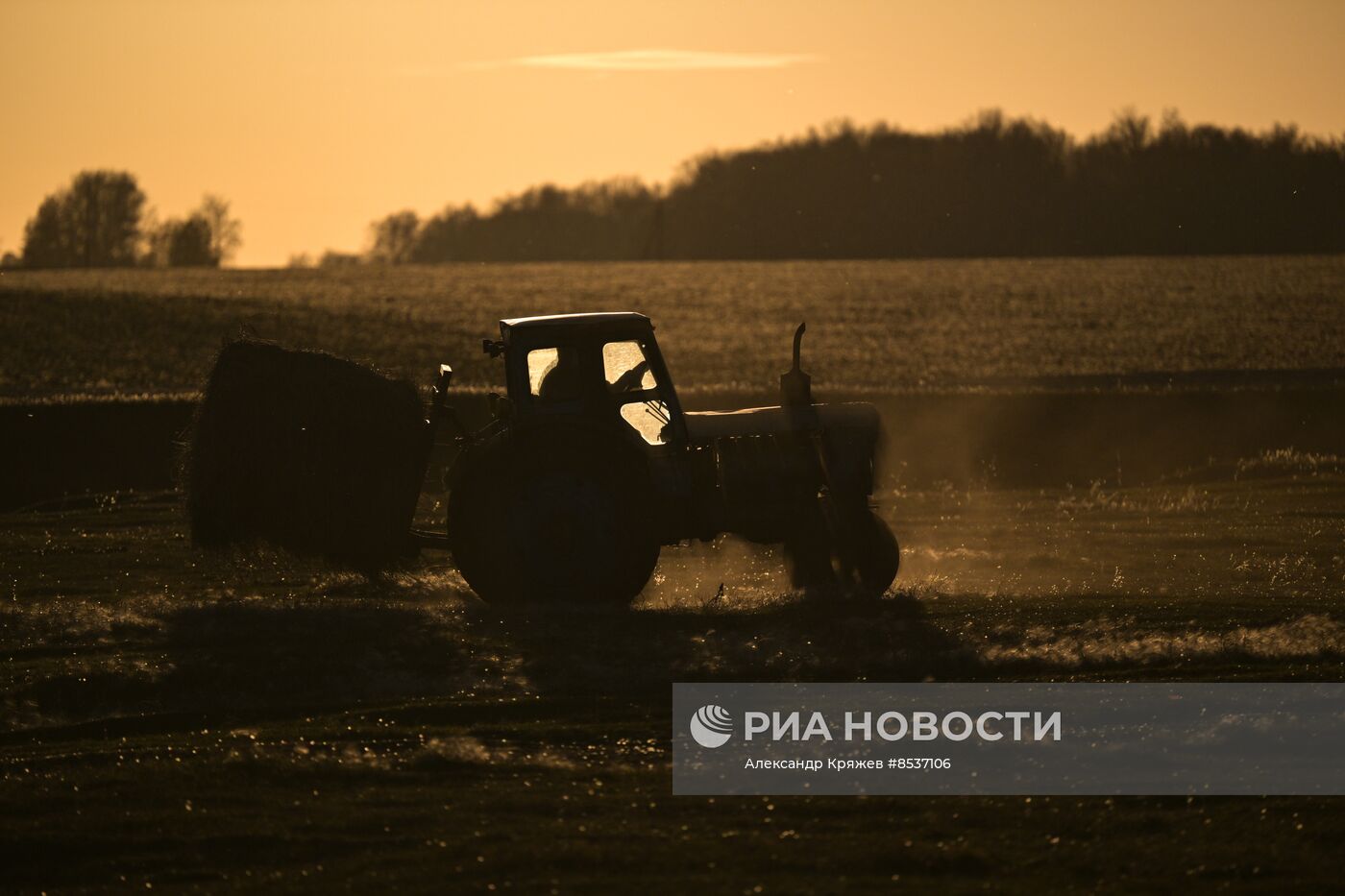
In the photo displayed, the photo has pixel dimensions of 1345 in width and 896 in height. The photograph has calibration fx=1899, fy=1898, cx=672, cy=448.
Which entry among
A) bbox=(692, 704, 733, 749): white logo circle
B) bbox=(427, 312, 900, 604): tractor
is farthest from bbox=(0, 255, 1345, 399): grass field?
bbox=(692, 704, 733, 749): white logo circle

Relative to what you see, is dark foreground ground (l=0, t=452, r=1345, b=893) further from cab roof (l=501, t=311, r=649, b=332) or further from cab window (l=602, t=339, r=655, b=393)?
cab roof (l=501, t=311, r=649, b=332)

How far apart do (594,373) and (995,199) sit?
7481 centimetres

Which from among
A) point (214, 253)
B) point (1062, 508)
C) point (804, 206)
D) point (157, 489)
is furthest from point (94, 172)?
point (1062, 508)

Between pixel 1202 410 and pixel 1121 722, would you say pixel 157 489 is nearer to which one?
pixel 1202 410

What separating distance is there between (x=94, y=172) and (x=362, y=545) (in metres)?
110

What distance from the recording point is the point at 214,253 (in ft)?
388

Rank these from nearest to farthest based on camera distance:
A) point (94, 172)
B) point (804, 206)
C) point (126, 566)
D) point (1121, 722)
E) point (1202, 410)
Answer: point (1121, 722), point (126, 566), point (1202, 410), point (804, 206), point (94, 172)

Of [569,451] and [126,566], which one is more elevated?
[569,451]

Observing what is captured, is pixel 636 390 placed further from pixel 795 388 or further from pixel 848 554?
pixel 848 554

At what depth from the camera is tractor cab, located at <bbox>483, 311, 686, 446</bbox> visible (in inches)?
556

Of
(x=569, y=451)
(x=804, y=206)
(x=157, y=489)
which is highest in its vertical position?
(x=804, y=206)

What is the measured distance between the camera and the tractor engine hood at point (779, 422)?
47.3ft

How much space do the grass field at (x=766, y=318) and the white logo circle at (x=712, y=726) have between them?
83.8 feet

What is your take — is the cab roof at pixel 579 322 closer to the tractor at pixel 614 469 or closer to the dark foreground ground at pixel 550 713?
the tractor at pixel 614 469
